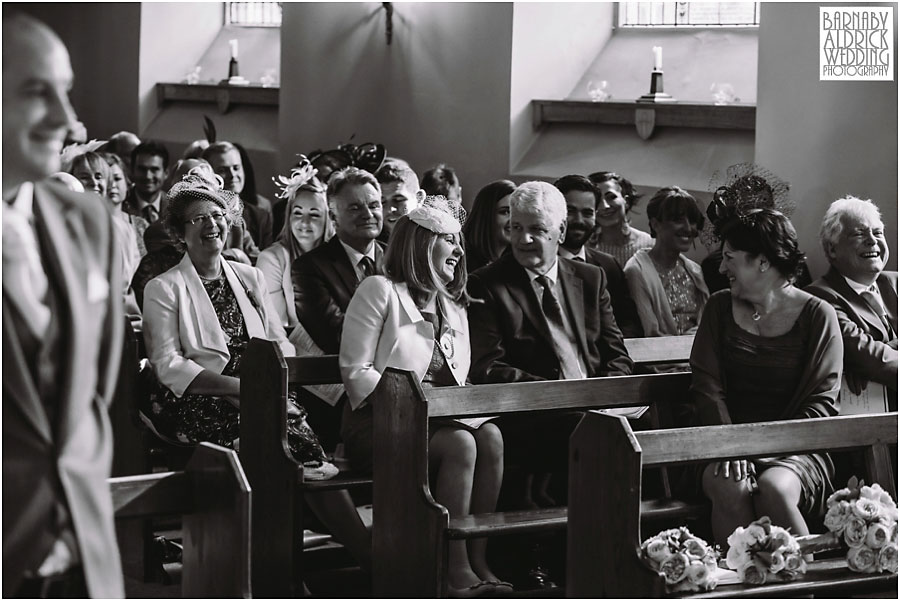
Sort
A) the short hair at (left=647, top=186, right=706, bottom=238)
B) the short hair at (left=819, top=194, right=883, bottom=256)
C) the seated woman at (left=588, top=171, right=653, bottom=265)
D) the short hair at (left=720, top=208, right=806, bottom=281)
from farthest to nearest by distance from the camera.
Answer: the seated woman at (left=588, top=171, right=653, bottom=265), the short hair at (left=647, top=186, right=706, bottom=238), the short hair at (left=819, top=194, right=883, bottom=256), the short hair at (left=720, top=208, right=806, bottom=281)

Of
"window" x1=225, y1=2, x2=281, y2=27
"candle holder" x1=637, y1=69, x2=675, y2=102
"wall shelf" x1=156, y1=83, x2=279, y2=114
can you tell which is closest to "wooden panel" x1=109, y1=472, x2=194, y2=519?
"candle holder" x1=637, y1=69, x2=675, y2=102

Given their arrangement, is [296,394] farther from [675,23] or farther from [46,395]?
[675,23]

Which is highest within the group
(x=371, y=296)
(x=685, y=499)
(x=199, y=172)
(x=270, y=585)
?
(x=199, y=172)

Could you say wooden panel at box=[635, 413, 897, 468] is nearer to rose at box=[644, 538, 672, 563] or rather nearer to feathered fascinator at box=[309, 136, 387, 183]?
rose at box=[644, 538, 672, 563]

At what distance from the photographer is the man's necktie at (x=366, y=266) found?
18.0 ft

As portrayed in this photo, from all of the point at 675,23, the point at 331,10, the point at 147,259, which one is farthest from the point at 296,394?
the point at 331,10

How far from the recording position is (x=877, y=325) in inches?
197

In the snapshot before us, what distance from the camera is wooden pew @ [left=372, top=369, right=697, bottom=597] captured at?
4.08m

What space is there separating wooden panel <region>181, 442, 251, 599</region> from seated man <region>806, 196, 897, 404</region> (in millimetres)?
2758

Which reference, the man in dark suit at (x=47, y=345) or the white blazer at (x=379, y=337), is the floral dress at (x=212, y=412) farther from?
the man in dark suit at (x=47, y=345)

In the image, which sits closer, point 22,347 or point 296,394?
point 22,347

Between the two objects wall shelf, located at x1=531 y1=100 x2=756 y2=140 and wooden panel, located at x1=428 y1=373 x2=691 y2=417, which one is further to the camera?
wall shelf, located at x1=531 y1=100 x2=756 y2=140

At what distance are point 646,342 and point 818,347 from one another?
1.14 metres

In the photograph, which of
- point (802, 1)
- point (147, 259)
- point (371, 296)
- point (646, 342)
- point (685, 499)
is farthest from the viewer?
point (802, 1)
